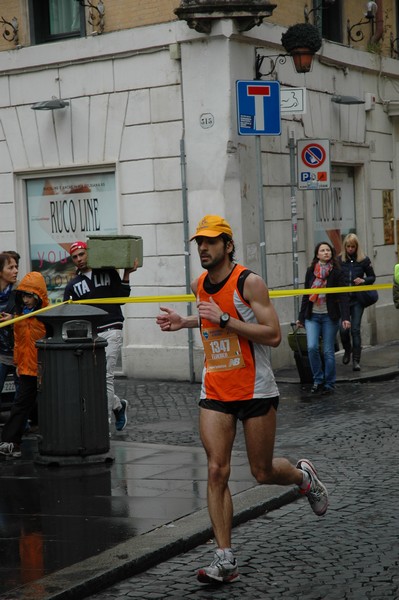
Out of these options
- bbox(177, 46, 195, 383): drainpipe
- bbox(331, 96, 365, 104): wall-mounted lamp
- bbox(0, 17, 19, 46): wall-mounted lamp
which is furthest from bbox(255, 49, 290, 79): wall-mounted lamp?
bbox(0, 17, 19, 46): wall-mounted lamp

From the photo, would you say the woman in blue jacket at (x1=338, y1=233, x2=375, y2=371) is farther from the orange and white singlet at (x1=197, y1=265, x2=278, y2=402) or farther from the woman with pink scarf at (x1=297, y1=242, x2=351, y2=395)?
the orange and white singlet at (x1=197, y1=265, x2=278, y2=402)

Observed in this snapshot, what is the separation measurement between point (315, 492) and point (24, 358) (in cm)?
384

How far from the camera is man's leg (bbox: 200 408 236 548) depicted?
645 centimetres

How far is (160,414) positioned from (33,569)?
634 cm

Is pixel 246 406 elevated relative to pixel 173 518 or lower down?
elevated

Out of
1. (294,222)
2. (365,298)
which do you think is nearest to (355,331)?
(365,298)

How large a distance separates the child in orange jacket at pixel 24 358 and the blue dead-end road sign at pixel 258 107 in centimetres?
447

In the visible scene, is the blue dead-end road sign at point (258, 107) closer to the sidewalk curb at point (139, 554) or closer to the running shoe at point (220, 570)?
the sidewalk curb at point (139, 554)

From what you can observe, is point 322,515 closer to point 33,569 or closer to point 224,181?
point 33,569

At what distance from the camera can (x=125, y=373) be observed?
A: 16.3m

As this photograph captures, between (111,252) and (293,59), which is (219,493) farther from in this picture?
(293,59)

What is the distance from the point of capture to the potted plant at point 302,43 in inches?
616

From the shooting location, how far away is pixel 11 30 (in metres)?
17.4

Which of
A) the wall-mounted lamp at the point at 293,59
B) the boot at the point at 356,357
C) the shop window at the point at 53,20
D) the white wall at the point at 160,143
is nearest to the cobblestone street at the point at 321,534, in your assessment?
the boot at the point at 356,357
